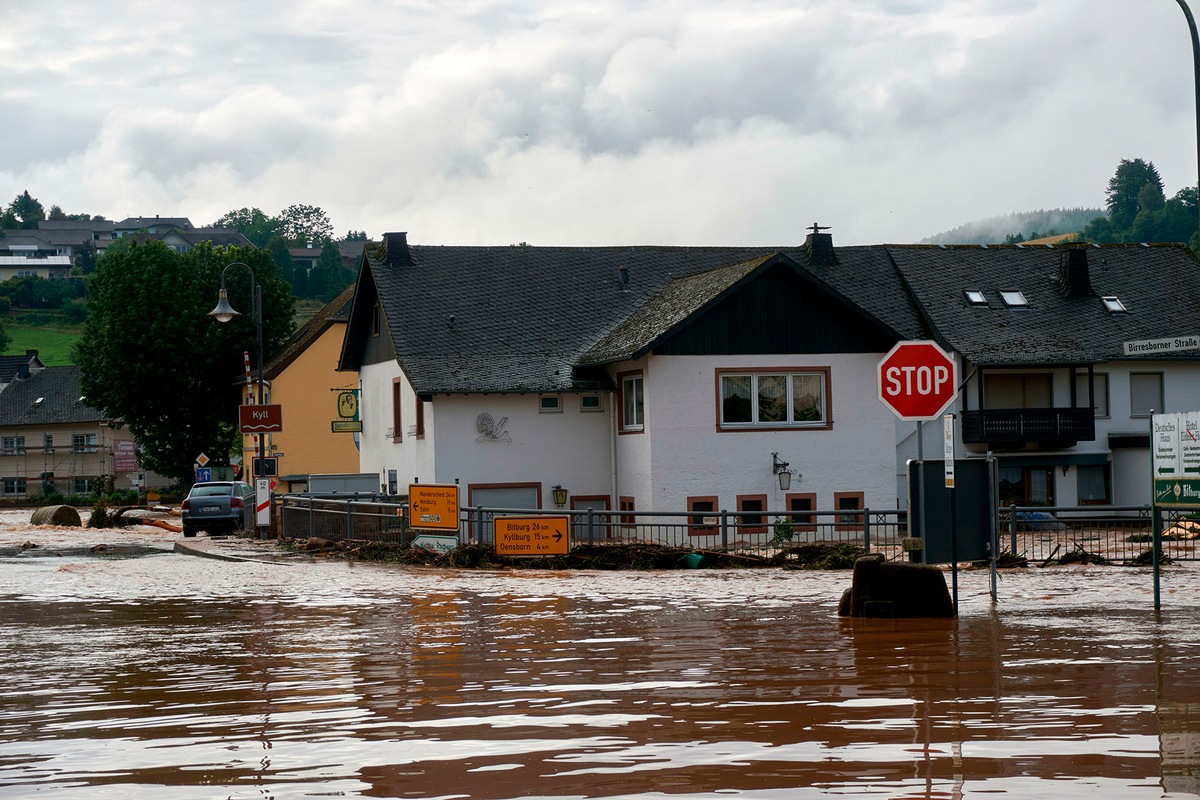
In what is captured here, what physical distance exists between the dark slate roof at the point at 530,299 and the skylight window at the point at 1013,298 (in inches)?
124

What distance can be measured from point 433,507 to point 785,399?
1127cm

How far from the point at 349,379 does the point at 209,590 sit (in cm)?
3874

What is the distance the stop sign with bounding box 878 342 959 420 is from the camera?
72.8 ft

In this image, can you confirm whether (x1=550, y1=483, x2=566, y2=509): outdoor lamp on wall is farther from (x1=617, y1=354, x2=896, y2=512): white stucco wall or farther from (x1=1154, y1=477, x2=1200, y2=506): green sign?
(x1=1154, y1=477, x2=1200, y2=506): green sign

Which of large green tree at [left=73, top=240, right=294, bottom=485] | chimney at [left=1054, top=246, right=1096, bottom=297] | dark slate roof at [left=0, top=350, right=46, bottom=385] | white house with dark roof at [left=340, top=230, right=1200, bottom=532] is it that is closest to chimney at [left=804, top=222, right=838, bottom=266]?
white house with dark roof at [left=340, top=230, right=1200, bottom=532]

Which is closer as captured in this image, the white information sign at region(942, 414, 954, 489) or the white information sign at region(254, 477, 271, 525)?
the white information sign at region(942, 414, 954, 489)

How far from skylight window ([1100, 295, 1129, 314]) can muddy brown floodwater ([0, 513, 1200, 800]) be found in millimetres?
26156

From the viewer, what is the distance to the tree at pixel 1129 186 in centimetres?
17362

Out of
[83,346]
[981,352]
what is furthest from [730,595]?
[83,346]

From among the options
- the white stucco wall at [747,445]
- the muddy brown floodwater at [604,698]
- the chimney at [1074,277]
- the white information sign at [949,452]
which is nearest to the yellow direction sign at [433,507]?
the muddy brown floodwater at [604,698]

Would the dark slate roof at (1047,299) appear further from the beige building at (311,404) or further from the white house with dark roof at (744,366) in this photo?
the beige building at (311,404)

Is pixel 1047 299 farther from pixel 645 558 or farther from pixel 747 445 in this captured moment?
pixel 645 558

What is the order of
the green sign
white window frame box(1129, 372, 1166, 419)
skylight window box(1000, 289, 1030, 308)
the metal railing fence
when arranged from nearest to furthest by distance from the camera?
the green sign → the metal railing fence → white window frame box(1129, 372, 1166, 419) → skylight window box(1000, 289, 1030, 308)

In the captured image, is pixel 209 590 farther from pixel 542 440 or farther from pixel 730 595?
pixel 542 440
